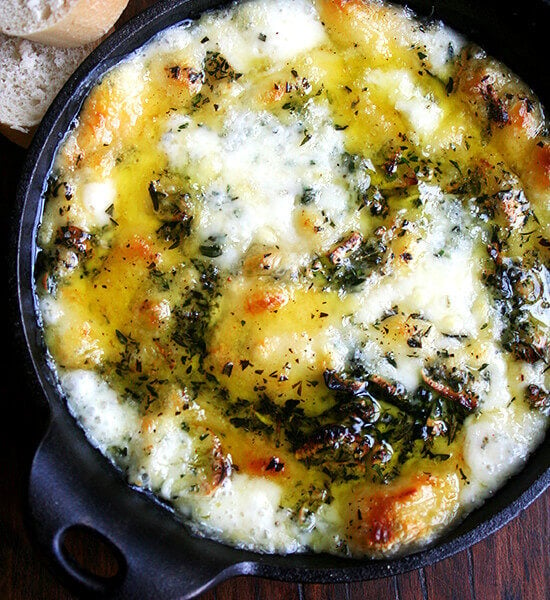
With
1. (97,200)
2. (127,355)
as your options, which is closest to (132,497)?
(127,355)

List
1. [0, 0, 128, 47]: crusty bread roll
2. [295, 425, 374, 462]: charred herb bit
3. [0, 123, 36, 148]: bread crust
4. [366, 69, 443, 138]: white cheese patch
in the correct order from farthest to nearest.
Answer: [0, 123, 36, 148]: bread crust, [0, 0, 128, 47]: crusty bread roll, [366, 69, 443, 138]: white cheese patch, [295, 425, 374, 462]: charred herb bit

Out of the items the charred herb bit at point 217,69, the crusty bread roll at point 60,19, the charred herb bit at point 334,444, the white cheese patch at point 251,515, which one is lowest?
the white cheese patch at point 251,515

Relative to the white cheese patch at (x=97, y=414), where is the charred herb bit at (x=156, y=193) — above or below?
above

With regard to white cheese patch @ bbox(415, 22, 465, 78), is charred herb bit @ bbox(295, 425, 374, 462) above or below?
below

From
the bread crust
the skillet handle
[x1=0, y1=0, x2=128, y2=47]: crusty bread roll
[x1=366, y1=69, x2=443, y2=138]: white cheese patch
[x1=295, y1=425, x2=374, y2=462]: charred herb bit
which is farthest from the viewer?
the bread crust

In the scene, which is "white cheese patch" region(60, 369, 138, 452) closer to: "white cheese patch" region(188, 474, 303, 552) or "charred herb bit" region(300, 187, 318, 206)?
"white cheese patch" region(188, 474, 303, 552)

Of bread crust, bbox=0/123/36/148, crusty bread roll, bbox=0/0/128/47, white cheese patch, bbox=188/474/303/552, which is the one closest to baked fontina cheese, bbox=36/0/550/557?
white cheese patch, bbox=188/474/303/552

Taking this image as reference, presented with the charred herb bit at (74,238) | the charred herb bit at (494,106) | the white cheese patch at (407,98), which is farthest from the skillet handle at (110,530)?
the charred herb bit at (494,106)

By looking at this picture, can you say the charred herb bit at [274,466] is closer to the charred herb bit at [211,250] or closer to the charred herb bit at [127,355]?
the charred herb bit at [127,355]
